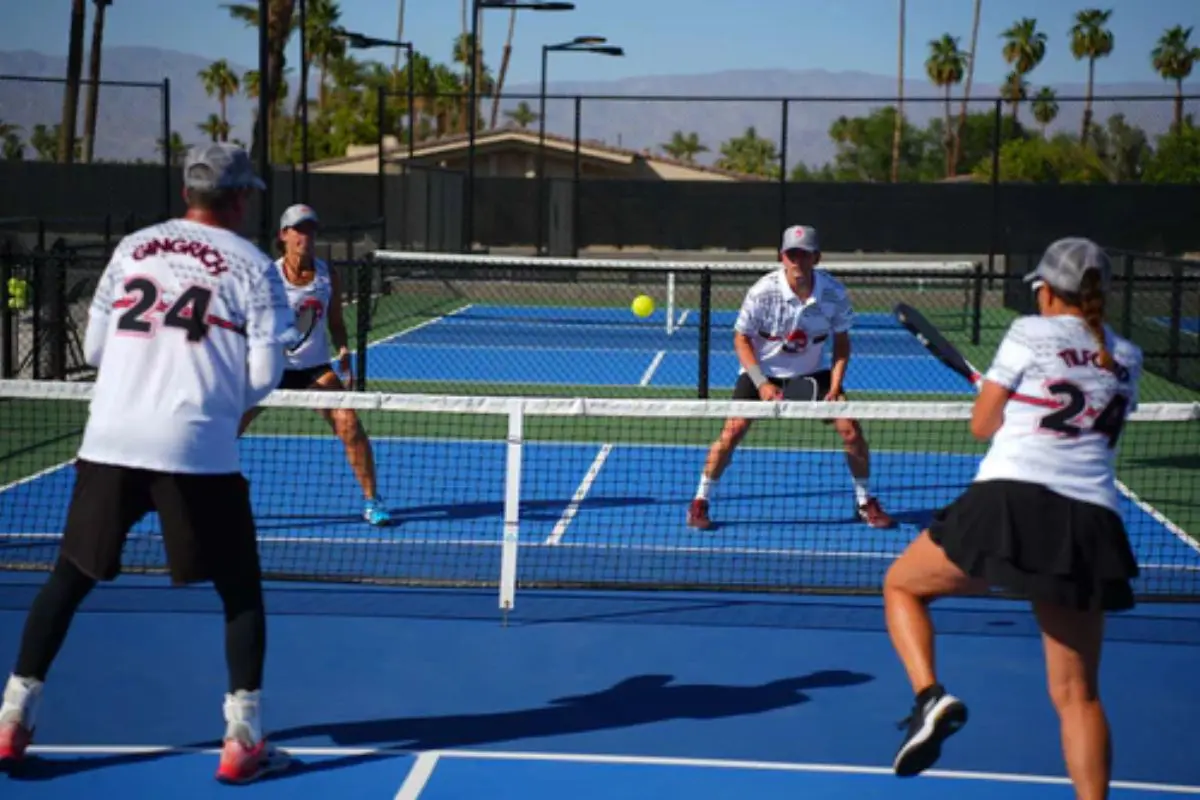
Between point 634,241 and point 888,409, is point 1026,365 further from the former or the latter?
point 634,241

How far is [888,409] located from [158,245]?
3726 millimetres

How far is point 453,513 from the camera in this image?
10367 mm

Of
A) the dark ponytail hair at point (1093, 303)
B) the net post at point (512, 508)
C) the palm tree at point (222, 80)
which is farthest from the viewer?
the palm tree at point (222, 80)

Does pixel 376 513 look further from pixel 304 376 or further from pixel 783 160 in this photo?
pixel 783 160

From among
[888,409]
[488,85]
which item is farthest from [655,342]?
[488,85]

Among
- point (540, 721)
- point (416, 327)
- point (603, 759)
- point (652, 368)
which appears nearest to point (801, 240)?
point (540, 721)

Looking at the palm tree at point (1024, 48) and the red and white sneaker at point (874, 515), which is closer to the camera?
the red and white sneaker at point (874, 515)

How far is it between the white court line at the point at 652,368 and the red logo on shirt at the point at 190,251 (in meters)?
12.7

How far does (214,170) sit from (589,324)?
19463 millimetres

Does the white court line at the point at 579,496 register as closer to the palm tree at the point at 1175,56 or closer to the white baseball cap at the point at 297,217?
the white baseball cap at the point at 297,217

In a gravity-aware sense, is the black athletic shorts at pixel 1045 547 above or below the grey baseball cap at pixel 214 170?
below

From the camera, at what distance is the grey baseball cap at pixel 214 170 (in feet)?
17.5

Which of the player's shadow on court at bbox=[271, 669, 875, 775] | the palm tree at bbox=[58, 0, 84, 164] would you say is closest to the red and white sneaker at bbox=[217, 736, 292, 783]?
the player's shadow on court at bbox=[271, 669, 875, 775]

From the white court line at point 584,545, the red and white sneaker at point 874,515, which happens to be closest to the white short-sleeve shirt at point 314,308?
the white court line at point 584,545
